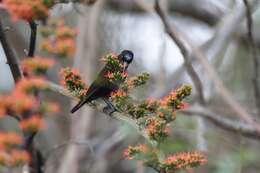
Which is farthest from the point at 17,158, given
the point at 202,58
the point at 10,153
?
the point at 202,58

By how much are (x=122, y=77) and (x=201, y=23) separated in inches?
151

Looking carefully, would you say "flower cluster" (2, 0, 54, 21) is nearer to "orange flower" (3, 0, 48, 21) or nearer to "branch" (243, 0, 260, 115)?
"orange flower" (3, 0, 48, 21)

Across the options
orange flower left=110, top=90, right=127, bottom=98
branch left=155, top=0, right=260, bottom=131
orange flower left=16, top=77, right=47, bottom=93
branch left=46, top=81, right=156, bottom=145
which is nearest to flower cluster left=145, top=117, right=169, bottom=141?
branch left=46, top=81, right=156, bottom=145

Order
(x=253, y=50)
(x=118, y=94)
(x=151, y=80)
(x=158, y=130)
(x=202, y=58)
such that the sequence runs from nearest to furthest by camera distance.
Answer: (x=158, y=130), (x=118, y=94), (x=202, y=58), (x=253, y=50), (x=151, y=80)

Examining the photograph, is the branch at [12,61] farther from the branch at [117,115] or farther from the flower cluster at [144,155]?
the flower cluster at [144,155]

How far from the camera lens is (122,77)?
1415 mm

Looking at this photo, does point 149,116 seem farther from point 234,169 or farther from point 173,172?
point 234,169

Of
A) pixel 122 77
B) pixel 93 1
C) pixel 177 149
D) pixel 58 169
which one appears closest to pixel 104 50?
pixel 177 149

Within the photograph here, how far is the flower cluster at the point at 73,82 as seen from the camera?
1467 mm

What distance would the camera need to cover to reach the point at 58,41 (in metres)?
1.48

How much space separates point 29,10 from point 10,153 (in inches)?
11.4

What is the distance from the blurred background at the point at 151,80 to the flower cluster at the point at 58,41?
1256 mm

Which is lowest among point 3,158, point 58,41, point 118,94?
point 3,158

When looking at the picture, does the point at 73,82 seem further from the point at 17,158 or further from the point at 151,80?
the point at 151,80
